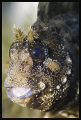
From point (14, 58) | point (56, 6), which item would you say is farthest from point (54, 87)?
point (56, 6)

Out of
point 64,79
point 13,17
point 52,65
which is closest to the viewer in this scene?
point 52,65

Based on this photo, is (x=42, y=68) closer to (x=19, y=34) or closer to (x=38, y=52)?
(x=38, y=52)

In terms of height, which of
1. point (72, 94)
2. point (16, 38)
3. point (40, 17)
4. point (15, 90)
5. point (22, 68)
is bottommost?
point (72, 94)

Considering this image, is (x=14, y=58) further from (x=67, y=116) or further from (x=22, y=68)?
(x=67, y=116)

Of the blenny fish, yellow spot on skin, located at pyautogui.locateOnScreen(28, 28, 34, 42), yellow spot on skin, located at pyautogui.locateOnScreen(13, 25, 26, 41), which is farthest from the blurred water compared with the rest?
yellow spot on skin, located at pyautogui.locateOnScreen(28, 28, 34, 42)

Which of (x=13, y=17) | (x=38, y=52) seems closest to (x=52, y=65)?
(x=38, y=52)

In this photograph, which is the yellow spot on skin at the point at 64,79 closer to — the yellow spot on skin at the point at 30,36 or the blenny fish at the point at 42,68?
the blenny fish at the point at 42,68

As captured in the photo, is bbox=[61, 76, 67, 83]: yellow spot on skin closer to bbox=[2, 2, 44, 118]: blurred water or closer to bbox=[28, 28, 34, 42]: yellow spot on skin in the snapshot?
bbox=[28, 28, 34, 42]: yellow spot on skin
